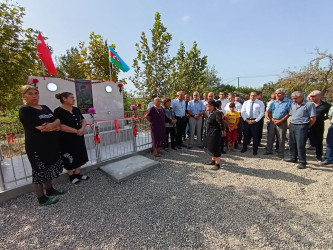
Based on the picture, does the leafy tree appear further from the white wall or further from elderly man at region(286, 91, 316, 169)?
elderly man at region(286, 91, 316, 169)

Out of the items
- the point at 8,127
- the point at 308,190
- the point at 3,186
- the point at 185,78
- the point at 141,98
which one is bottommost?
the point at 308,190

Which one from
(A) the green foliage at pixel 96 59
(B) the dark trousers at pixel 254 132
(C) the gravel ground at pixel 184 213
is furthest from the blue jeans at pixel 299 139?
(A) the green foliage at pixel 96 59

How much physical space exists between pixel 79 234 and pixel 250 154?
5226mm

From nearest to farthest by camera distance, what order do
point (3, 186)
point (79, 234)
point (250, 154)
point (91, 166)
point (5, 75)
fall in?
point (79, 234), point (3, 186), point (91, 166), point (5, 75), point (250, 154)

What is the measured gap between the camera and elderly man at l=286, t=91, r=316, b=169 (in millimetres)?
4332

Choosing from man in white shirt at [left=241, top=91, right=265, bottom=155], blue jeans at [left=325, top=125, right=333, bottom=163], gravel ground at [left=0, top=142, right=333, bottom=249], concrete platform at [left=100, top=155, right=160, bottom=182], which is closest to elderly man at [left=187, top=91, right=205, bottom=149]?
man in white shirt at [left=241, top=91, right=265, bottom=155]

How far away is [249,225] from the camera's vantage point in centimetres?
252

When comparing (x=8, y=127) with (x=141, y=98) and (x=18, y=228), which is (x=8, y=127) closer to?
(x=18, y=228)

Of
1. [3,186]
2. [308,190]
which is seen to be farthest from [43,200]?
[308,190]

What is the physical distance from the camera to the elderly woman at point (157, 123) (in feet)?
18.0

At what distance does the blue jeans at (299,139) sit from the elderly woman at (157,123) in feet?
11.9

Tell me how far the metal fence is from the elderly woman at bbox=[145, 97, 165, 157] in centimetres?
53

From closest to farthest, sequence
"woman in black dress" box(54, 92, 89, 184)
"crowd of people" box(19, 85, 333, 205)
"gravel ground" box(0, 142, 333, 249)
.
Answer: "gravel ground" box(0, 142, 333, 249) → "crowd of people" box(19, 85, 333, 205) → "woman in black dress" box(54, 92, 89, 184)

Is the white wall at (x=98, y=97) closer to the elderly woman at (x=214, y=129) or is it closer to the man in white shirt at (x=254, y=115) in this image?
the elderly woman at (x=214, y=129)
